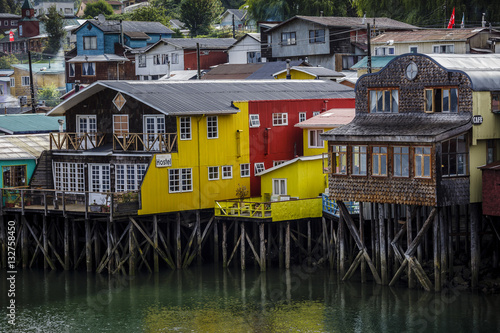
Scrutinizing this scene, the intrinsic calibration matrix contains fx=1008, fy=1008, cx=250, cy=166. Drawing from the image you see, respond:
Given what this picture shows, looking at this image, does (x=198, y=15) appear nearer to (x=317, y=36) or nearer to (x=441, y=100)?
(x=317, y=36)

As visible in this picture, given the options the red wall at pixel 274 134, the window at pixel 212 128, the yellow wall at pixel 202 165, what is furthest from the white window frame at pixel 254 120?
the window at pixel 212 128

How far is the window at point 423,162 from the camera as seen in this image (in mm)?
42562

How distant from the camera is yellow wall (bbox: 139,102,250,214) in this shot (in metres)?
50.3

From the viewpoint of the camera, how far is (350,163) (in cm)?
4562

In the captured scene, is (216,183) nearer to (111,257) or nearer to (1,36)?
(111,257)

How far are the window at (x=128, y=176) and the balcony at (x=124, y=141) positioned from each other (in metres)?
0.88

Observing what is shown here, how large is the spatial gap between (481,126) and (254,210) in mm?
12163

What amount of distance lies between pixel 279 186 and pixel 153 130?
23.7ft

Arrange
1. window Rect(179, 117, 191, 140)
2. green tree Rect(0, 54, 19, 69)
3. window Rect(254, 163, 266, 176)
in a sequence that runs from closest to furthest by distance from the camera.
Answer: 1. window Rect(179, 117, 191, 140)
2. window Rect(254, 163, 266, 176)
3. green tree Rect(0, 54, 19, 69)

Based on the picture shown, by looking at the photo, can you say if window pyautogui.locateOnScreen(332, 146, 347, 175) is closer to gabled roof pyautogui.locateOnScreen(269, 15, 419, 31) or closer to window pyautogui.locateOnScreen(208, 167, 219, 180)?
window pyautogui.locateOnScreen(208, 167, 219, 180)

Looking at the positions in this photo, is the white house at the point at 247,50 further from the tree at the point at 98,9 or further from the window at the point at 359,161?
the tree at the point at 98,9

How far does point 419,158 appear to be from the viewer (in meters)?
42.9

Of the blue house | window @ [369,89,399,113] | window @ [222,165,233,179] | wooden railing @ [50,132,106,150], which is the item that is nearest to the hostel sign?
window @ [222,165,233,179]

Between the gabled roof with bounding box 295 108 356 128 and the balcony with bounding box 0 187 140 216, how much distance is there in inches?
433
